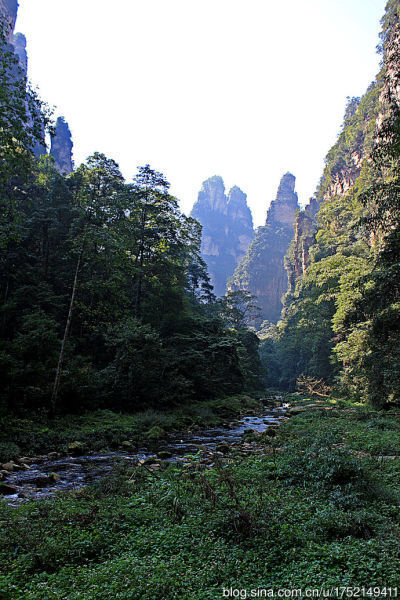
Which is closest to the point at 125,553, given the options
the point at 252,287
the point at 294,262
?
the point at 294,262

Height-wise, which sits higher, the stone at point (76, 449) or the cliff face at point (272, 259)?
the cliff face at point (272, 259)

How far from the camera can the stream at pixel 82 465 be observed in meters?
6.91

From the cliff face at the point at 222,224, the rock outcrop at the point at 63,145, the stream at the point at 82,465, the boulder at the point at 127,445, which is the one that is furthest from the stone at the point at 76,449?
the cliff face at the point at 222,224

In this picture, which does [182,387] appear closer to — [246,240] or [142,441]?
[142,441]

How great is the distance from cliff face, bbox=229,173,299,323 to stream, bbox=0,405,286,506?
11429cm

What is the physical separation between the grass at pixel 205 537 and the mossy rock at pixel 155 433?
6355 millimetres

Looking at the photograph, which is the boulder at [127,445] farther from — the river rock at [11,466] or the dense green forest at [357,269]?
the dense green forest at [357,269]

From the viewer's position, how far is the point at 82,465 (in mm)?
8938

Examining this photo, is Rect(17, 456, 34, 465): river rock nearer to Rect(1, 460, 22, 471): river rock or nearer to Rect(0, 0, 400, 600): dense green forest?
Rect(0, 0, 400, 600): dense green forest

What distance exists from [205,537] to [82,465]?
5.93m

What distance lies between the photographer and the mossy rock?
12916 mm

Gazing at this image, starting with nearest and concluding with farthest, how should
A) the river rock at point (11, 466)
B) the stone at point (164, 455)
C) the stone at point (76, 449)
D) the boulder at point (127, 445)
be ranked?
the river rock at point (11, 466)
the stone at point (164, 455)
the stone at point (76, 449)
the boulder at point (127, 445)

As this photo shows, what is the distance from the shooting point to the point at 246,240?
619ft

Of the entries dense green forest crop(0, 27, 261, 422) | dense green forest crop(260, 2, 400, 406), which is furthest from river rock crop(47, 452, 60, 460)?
dense green forest crop(260, 2, 400, 406)
